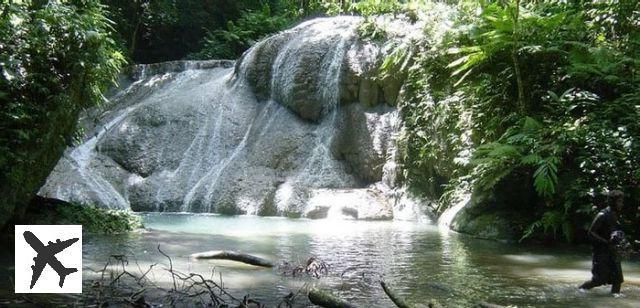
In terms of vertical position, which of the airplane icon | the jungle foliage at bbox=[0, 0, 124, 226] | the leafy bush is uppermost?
the leafy bush

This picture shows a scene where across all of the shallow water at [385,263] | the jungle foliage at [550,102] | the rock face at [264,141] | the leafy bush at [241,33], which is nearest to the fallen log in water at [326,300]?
the shallow water at [385,263]

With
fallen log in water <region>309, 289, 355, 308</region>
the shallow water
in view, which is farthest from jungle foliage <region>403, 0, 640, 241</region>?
fallen log in water <region>309, 289, 355, 308</region>

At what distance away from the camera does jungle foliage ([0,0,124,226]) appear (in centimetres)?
795

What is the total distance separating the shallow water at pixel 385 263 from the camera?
20.7ft

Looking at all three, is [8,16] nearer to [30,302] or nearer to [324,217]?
[30,302]

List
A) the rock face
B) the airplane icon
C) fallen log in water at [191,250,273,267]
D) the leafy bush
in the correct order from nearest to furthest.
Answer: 1. the airplane icon
2. fallen log in water at [191,250,273,267]
3. the rock face
4. the leafy bush

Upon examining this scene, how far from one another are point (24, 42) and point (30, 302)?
4.52m

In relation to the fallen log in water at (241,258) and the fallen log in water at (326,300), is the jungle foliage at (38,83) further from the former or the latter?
the fallen log in water at (326,300)

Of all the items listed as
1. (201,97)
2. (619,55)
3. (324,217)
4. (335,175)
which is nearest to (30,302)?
(619,55)

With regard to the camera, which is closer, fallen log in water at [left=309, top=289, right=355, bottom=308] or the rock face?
fallen log in water at [left=309, top=289, right=355, bottom=308]

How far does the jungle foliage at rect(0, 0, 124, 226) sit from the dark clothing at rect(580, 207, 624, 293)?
278 inches

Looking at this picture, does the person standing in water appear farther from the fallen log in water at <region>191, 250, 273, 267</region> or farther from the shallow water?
the fallen log in water at <region>191, 250, 273, 267</region>

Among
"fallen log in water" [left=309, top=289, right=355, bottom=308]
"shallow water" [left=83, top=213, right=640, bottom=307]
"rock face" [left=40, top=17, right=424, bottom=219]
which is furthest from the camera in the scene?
"rock face" [left=40, top=17, right=424, bottom=219]

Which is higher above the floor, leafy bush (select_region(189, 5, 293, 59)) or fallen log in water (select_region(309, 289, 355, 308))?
leafy bush (select_region(189, 5, 293, 59))
